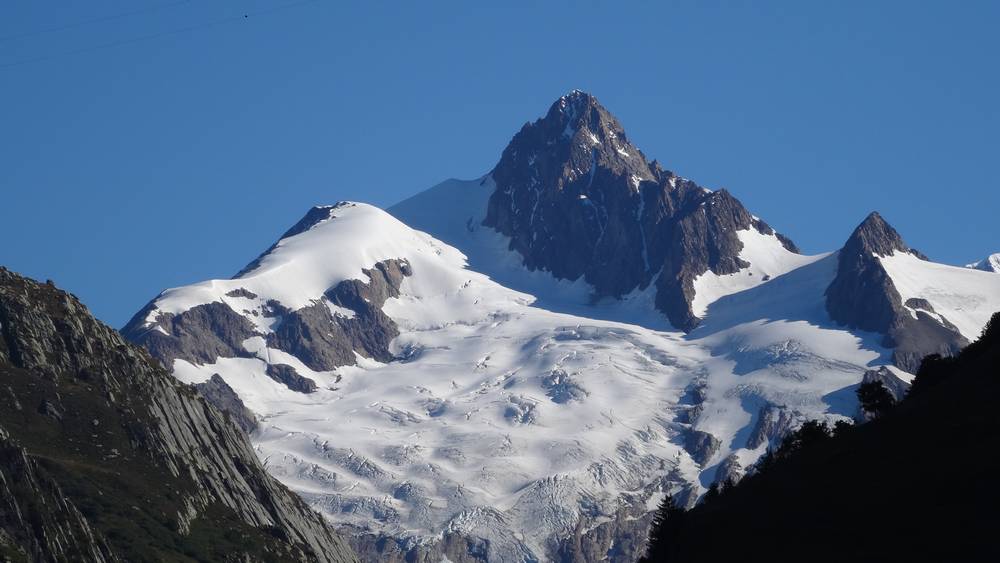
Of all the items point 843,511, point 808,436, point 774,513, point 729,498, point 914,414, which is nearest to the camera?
point 843,511

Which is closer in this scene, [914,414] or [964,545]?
[964,545]

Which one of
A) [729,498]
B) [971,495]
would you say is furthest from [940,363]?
[971,495]

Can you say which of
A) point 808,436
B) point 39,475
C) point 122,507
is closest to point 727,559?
point 808,436

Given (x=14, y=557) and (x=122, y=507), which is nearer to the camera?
(x=14, y=557)

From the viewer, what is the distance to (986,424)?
340 feet

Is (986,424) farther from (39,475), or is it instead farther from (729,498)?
(39,475)

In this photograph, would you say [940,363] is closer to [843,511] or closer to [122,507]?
[843,511]

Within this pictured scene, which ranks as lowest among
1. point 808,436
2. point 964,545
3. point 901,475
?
point 964,545

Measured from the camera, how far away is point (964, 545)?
279ft

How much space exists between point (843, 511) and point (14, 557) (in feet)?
265

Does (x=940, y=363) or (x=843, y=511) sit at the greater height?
(x=940, y=363)

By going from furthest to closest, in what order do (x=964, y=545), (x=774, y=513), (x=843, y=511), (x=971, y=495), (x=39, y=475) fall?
(x=39, y=475) → (x=774, y=513) → (x=843, y=511) → (x=971, y=495) → (x=964, y=545)

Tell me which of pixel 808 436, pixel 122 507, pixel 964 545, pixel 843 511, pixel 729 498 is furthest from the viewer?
pixel 122 507

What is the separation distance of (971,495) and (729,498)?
3659cm
